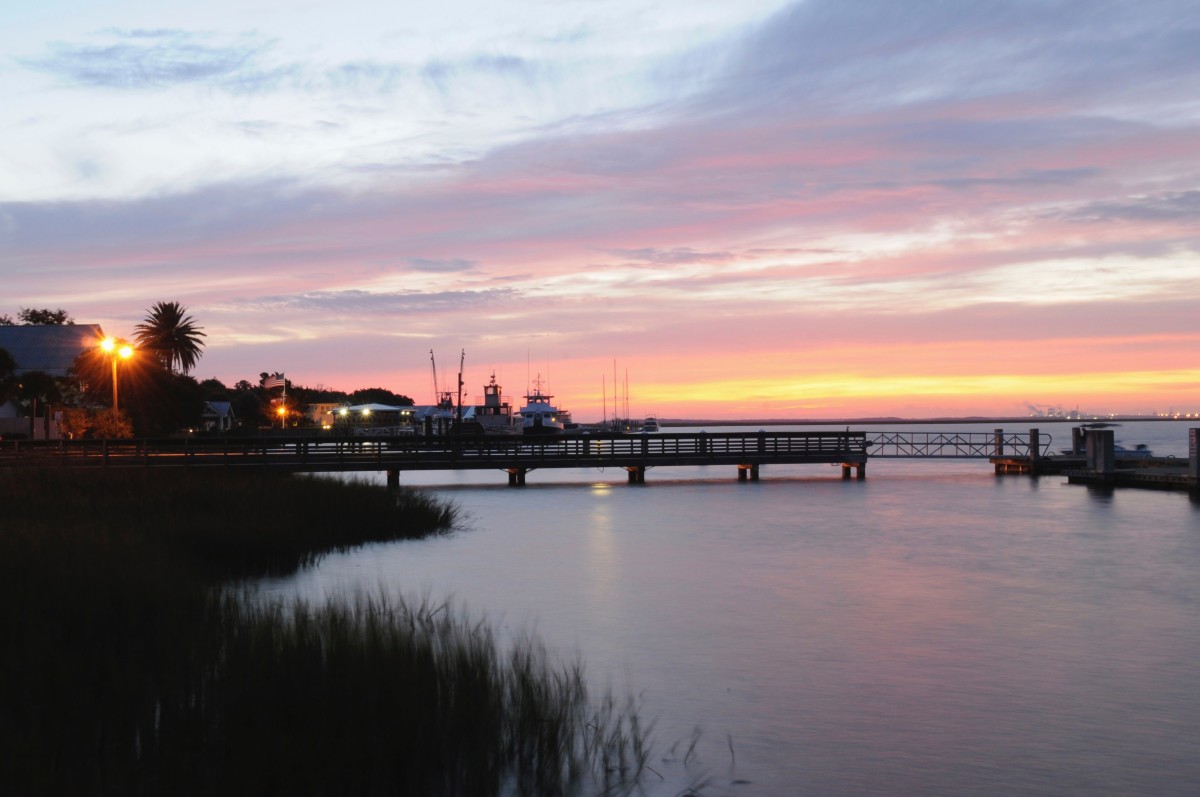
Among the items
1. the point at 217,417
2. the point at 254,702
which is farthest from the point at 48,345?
the point at 254,702

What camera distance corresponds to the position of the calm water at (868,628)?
11310mm

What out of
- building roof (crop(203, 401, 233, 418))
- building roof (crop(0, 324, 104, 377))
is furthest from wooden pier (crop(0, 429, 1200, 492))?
building roof (crop(203, 401, 233, 418))

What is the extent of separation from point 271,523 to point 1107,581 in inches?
712

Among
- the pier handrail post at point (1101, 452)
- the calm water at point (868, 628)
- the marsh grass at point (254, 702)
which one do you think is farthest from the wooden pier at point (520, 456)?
the marsh grass at point (254, 702)

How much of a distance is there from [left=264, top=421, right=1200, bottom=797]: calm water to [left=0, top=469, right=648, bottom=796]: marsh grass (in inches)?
48.8

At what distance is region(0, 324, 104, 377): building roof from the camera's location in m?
76.0

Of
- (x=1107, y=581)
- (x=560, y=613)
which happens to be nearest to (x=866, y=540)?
(x=1107, y=581)

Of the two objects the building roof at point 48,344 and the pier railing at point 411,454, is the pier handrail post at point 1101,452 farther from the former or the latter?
the building roof at point 48,344

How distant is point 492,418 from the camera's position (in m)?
107

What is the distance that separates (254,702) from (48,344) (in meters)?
78.0

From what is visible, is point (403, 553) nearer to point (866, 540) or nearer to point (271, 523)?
point (271, 523)

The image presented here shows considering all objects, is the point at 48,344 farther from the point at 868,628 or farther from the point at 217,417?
the point at 868,628

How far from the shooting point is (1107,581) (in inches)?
976

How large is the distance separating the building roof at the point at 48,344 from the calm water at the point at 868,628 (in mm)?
48722
